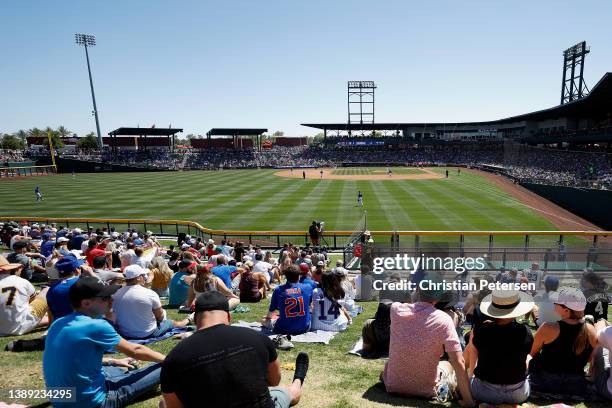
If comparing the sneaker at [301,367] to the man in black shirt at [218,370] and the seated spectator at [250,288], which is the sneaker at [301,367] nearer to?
the man in black shirt at [218,370]

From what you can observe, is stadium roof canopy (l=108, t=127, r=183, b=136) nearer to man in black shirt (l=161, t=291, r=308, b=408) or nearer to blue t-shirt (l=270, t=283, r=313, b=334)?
blue t-shirt (l=270, t=283, r=313, b=334)

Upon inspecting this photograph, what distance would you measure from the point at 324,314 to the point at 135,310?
9.99 feet

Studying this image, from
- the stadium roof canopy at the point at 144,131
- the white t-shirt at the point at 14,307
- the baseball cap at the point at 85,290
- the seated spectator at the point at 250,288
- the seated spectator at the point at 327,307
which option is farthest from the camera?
the stadium roof canopy at the point at 144,131

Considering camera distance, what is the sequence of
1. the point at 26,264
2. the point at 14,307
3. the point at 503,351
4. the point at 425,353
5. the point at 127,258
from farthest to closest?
1. the point at 127,258
2. the point at 26,264
3. the point at 14,307
4. the point at 425,353
5. the point at 503,351

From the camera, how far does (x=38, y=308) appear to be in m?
6.63

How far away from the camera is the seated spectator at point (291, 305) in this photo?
6.21 m

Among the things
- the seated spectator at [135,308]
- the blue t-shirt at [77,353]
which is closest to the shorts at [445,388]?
the blue t-shirt at [77,353]

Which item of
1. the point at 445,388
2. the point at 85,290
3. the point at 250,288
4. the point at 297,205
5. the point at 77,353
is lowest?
the point at 297,205

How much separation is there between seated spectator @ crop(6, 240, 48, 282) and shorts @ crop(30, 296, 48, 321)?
11.2 feet

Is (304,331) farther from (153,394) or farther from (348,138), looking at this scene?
(348,138)

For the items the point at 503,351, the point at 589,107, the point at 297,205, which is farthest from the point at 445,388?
the point at 589,107

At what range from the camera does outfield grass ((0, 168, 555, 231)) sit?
90.1 ft

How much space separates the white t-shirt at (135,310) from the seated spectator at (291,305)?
5.91ft

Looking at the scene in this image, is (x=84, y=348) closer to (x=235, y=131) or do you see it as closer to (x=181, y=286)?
(x=181, y=286)
